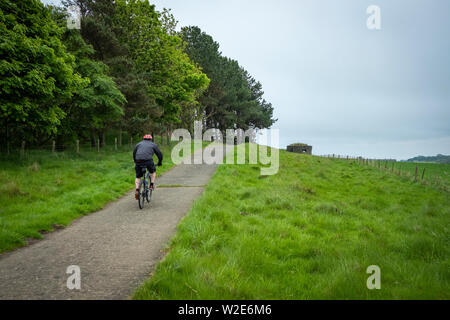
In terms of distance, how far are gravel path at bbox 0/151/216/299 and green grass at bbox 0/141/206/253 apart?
0.48 meters

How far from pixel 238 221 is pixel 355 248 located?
282 cm

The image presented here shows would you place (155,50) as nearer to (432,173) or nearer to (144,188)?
(144,188)

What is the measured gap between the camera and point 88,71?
17688 mm

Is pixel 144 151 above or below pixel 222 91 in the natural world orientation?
below

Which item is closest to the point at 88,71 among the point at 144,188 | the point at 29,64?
the point at 29,64

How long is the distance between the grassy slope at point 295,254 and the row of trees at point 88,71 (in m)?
10.1

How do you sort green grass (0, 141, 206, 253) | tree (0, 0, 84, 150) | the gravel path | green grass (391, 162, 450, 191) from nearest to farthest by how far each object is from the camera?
the gravel path → green grass (0, 141, 206, 253) → tree (0, 0, 84, 150) → green grass (391, 162, 450, 191)

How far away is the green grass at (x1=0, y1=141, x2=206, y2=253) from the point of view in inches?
239

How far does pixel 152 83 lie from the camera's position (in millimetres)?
26625

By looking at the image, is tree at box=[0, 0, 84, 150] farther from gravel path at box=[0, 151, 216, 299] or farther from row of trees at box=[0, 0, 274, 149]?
gravel path at box=[0, 151, 216, 299]

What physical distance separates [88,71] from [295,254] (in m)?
18.9

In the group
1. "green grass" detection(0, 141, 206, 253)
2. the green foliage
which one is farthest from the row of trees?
the green foliage

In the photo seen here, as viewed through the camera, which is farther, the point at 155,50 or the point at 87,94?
the point at 155,50
